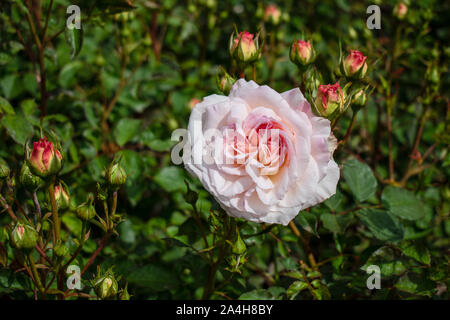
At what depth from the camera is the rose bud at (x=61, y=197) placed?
0.98 metres

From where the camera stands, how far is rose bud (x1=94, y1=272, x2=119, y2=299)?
924 mm

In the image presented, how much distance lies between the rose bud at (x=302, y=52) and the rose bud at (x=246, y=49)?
0.09 meters

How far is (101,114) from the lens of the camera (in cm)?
176

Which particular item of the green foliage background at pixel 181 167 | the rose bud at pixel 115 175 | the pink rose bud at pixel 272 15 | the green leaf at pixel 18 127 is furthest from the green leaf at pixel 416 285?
the green leaf at pixel 18 127

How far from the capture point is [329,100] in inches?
35.1

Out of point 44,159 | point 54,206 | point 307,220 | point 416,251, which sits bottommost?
point 416,251

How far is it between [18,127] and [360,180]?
3.48ft

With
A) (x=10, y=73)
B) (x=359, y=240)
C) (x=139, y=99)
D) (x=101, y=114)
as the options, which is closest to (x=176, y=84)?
(x=139, y=99)

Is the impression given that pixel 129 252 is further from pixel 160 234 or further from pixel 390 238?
pixel 390 238

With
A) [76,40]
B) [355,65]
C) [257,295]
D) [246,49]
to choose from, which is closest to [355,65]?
[355,65]

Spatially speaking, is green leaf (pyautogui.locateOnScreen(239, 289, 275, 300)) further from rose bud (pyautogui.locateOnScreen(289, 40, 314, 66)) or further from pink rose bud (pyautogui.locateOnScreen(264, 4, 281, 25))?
pink rose bud (pyautogui.locateOnScreen(264, 4, 281, 25))

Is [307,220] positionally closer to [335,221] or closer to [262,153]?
[335,221]
